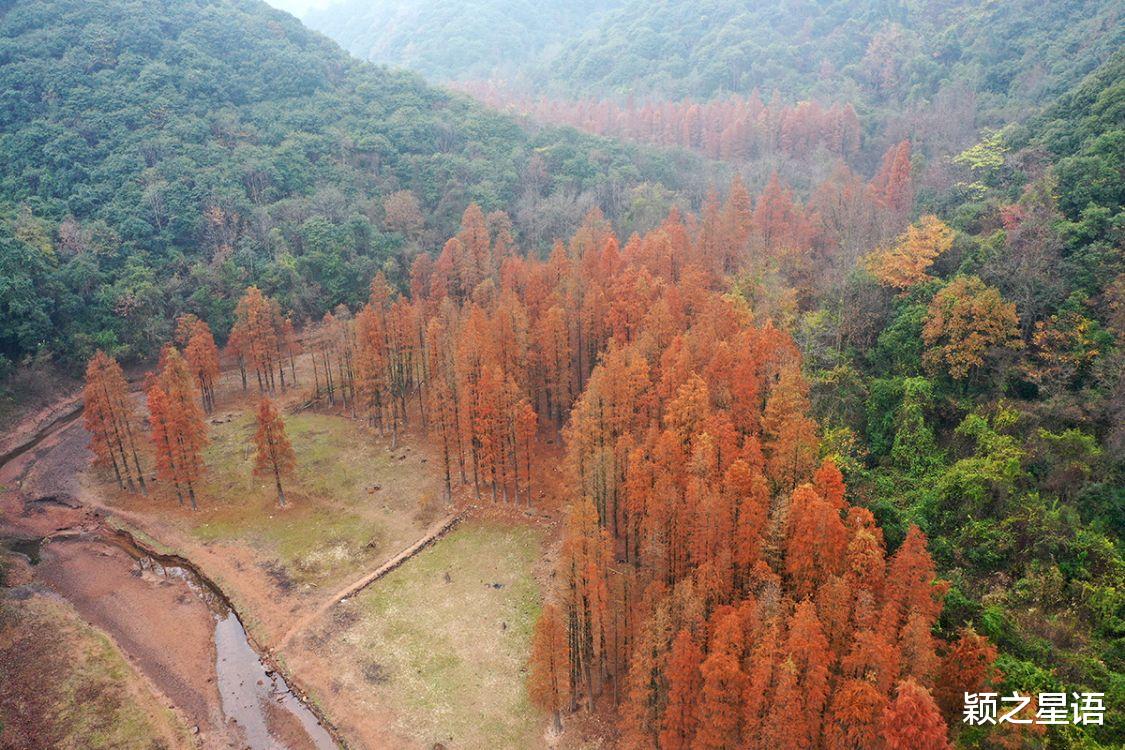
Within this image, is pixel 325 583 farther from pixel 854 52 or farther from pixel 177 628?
pixel 854 52

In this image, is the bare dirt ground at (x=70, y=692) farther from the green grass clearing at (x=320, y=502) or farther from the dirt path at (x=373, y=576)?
the green grass clearing at (x=320, y=502)

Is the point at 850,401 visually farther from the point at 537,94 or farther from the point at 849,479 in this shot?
the point at 537,94

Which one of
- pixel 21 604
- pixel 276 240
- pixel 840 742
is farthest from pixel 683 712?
pixel 276 240

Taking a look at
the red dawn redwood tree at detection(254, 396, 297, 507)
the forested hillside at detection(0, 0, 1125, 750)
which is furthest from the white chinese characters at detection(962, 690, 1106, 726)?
the red dawn redwood tree at detection(254, 396, 297, 507)

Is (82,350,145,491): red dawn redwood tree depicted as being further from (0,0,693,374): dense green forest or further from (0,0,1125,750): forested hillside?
(0,0,693,374): dense green forest

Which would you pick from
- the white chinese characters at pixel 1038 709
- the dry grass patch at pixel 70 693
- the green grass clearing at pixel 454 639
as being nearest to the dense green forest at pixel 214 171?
the dry grass patch at pixel 70 693
